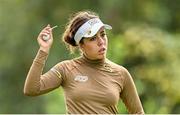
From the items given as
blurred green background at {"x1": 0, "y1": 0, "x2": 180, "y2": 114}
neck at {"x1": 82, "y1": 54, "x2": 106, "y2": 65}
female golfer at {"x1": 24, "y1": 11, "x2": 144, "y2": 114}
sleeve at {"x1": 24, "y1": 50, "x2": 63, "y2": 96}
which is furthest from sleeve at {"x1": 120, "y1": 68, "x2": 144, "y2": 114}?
blurred green background at {"x1": 0, "y1": 0, "x2": 180, "y2": 114}

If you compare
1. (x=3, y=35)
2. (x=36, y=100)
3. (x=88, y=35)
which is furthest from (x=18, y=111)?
(x=88, y=35)

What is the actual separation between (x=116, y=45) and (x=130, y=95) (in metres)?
6.14

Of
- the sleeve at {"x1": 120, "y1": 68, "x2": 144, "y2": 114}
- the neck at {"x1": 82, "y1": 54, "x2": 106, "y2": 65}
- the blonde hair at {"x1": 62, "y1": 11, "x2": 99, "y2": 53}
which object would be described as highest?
the blonde hair at {"x1": 62, "y1": 11, "x2": 99, "y2": 53}

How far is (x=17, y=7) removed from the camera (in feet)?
44.2

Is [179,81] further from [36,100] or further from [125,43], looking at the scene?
[36,100]

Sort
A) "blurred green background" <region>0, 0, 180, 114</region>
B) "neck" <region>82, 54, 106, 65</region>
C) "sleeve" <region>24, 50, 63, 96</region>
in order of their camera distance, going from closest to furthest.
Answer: "sleeve" <region>24, 50, 63, 96</region>, "neck" <region>82, 54, 106, 65</region>, "blurred green background" <region>0, 0, 180, 114</region>

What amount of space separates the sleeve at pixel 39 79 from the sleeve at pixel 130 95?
407mm

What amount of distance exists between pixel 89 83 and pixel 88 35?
0.31 metres

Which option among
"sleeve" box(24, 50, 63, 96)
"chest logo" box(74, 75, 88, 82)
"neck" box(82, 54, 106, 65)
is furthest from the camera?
"neck" box(82, 54, 106, 65)

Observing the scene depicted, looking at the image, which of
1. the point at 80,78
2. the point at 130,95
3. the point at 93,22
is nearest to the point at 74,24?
the point at 93,22

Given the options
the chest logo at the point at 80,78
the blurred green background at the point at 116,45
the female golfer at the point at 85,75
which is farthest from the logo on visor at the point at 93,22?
the blurred green background at the point at 116,45

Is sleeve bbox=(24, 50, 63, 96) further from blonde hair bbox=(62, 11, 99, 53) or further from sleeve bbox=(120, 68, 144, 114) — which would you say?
sleeve bbox=(120, 68, 144, 114)

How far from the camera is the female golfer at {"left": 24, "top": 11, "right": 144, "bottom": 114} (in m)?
5.06

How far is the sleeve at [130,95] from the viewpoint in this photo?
5.30 meters
